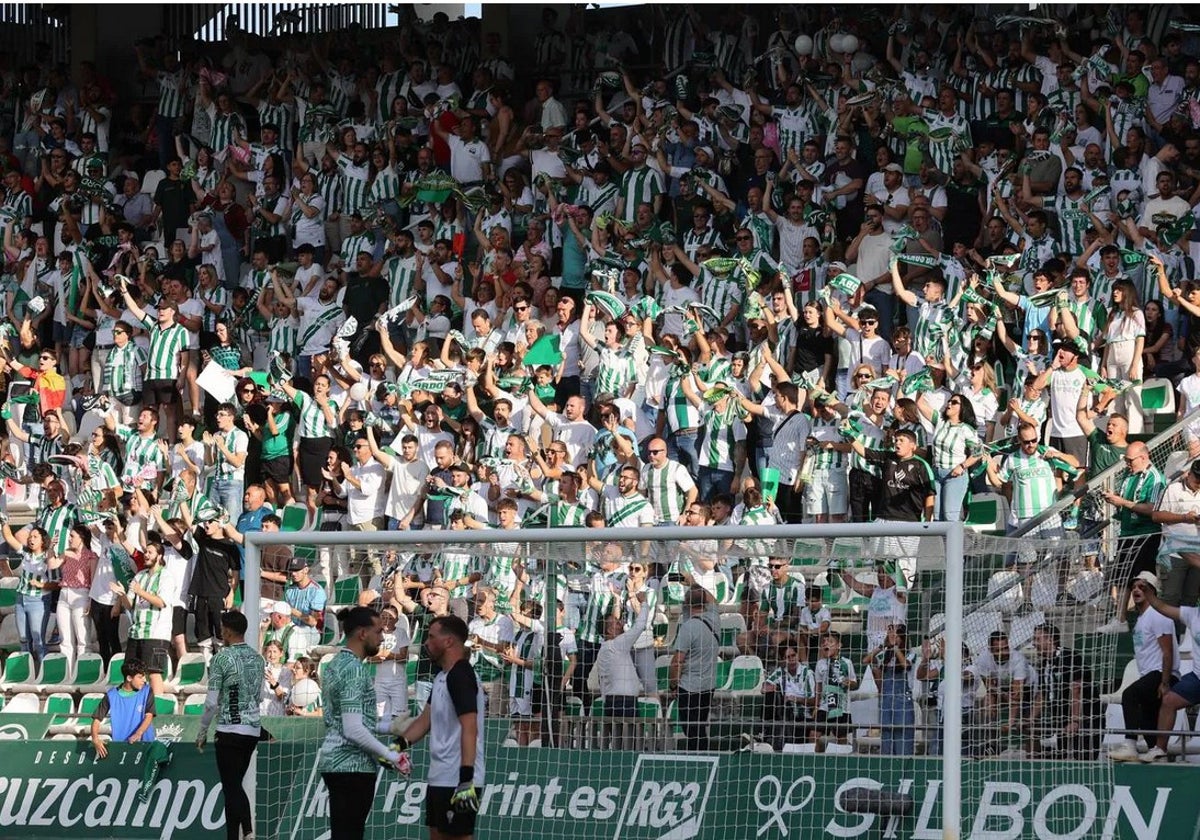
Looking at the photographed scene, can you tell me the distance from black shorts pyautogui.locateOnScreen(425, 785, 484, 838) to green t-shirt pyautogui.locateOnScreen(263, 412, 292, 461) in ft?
30.2

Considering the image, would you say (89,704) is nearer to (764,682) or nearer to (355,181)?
(764,682)

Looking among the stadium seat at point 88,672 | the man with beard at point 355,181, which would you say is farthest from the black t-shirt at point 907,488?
the man with beard at point 355,181

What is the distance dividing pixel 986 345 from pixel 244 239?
30.4ft

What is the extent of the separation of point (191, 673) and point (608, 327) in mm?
4604

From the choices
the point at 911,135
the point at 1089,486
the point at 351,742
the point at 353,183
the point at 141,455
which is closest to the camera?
the point at 351,742

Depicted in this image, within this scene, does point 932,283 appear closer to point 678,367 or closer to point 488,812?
point 678,367

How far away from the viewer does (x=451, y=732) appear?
998 centimetres

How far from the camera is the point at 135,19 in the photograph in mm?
27500

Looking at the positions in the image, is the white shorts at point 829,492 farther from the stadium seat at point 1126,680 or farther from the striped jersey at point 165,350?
the striped jersey at point 165,350

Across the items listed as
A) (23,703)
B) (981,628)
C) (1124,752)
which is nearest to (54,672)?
(23,703)

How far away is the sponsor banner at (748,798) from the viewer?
39.2 ft

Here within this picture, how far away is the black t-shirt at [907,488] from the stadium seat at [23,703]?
7052 mm

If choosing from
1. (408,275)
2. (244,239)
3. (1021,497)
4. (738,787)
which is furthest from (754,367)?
(244,239)

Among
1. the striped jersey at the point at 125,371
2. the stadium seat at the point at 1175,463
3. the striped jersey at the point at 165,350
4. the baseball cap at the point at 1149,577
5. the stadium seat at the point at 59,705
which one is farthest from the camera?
the striped jersey at the point at 125,371
